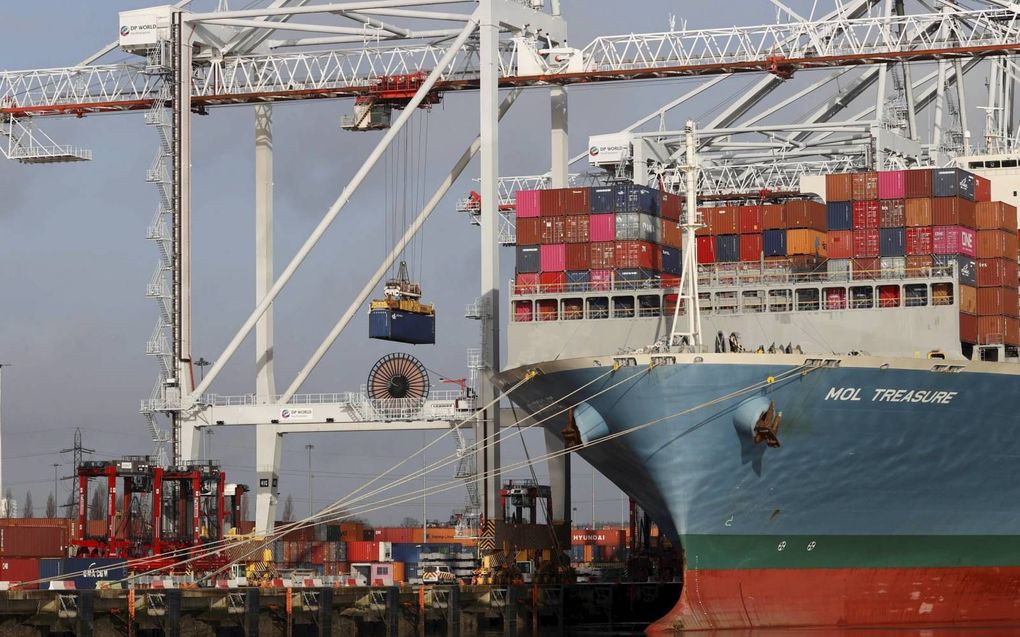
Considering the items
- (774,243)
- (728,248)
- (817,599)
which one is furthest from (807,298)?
(817,599)

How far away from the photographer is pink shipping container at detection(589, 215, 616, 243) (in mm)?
52094

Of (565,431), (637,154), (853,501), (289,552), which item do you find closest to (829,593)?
(853,501)

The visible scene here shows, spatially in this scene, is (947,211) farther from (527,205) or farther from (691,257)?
(527,205)

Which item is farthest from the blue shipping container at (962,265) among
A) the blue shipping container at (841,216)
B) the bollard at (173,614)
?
the bollard at (173,614)

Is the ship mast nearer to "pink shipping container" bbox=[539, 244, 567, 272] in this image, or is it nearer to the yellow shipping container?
the yellow shipping container

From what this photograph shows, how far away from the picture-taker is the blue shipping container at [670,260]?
173 feet

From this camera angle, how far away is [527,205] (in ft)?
174

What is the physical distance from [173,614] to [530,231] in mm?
16712

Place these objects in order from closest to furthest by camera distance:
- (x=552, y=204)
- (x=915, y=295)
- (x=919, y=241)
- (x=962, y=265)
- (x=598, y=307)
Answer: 1. (x=915, y=295)
2. (x=962, y=265)
3. (x=919, y=241)
4. (x=598, y=307)
5. (x=552, y=204)

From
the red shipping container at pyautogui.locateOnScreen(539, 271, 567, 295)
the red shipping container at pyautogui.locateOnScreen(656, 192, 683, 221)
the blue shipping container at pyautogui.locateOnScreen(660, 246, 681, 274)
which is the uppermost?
the red shipping container at pyautogui.locateOnScreen(656, 192, 683, 221)

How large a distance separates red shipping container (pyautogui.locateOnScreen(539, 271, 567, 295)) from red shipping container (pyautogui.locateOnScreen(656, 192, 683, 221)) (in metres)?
3.38

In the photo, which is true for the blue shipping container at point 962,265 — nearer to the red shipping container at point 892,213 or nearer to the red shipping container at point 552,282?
the red shipping container at point 892,213

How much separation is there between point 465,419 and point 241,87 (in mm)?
14177

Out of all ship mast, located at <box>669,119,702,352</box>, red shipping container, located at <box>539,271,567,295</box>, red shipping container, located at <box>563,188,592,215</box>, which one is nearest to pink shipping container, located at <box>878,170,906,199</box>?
ship mast, located at <box>669,119,702,352</box>
